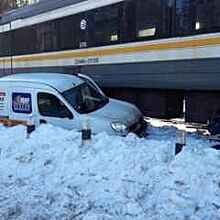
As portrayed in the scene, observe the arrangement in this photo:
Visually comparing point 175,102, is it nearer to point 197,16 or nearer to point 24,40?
point 197,16

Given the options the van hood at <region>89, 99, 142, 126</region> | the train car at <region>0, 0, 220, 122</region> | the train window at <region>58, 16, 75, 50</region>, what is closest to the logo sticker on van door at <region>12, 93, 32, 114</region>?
the van hood at <region>89, 99, 142, 126</region>

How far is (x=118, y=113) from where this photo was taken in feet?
33.1

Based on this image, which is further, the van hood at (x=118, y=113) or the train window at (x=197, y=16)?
the train window at (x=197, y=16)

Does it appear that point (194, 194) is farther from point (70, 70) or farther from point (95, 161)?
point (70, 70)

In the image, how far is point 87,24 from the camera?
1458cm

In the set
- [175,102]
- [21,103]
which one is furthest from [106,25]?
[21,103]

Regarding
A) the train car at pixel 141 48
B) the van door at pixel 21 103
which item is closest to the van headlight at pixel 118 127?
the van door at pixel 21 103

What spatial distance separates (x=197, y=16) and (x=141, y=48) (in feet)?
6.66

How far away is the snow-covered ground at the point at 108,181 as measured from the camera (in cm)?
581

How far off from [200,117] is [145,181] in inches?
220

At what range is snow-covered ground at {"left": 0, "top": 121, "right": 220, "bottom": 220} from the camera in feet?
19.1

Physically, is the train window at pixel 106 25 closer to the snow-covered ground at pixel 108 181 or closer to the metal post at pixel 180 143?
the snow-covered ground at pixel 108 181

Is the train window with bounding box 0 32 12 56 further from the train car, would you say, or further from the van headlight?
the van headlight

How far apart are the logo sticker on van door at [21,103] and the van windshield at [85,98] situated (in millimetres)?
780
